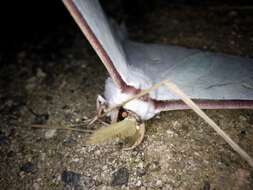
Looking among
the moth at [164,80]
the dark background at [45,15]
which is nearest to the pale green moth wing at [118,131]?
the moth at [164,80]

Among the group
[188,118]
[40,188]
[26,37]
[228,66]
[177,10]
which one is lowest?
[40,188]

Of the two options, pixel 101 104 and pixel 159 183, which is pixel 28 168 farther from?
pixel 159 183

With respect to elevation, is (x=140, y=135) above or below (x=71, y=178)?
above

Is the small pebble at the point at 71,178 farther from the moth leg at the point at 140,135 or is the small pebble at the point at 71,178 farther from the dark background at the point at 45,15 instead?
the dark background at the point at 45,15

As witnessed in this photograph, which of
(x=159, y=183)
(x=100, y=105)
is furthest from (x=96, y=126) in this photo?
(x=159, y=183)

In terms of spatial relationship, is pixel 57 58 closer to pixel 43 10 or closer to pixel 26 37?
pixel 26 37

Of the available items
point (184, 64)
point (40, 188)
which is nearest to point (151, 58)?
point (184, 64)
